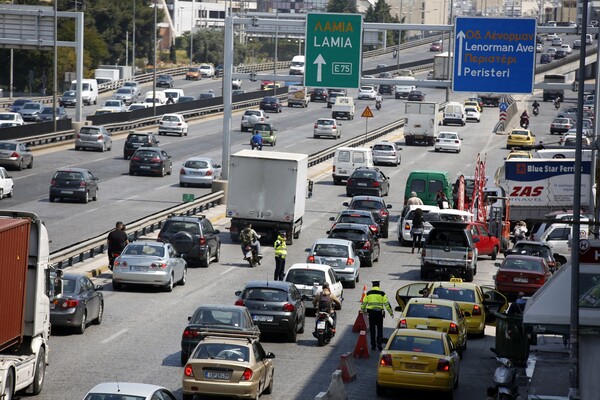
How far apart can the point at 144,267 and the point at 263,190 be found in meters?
11.4

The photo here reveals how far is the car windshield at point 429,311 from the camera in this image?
90.9 ft

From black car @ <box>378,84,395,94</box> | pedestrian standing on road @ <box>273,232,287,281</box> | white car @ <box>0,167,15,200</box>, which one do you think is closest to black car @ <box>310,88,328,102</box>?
black car @ <box>378,84,395,94</box>

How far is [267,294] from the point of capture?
28438 millimetres

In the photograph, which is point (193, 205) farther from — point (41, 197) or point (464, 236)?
point (464, 236)

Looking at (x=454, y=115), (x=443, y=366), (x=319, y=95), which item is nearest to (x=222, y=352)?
(x=443, y=366)

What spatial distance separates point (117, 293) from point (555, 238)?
18340mm

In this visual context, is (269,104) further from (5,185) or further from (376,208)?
(376,208)

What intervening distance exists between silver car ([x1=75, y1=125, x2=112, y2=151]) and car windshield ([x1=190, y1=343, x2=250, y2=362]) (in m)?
52.2

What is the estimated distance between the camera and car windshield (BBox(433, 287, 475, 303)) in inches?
1221

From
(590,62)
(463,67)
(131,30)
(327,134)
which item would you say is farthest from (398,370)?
(131,30)

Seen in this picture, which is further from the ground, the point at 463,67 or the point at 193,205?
the point at 463,67

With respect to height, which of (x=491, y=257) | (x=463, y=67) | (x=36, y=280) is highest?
(x=463, y=67)

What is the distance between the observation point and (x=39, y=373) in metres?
22.1

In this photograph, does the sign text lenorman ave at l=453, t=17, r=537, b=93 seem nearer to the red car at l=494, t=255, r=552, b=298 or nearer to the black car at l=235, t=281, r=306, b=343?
the red car at l=494, t=255, r=552, b=298
